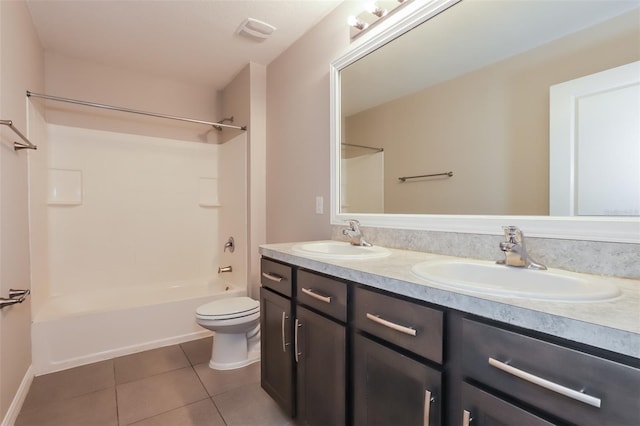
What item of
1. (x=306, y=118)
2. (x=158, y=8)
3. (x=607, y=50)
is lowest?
(x=607, y=50)

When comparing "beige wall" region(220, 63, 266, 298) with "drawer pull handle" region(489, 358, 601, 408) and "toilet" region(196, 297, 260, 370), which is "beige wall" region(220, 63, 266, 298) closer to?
"toilet" region(196, 297, 260, 370)

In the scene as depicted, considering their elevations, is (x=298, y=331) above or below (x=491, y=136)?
below

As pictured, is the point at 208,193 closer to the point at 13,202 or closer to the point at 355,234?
the point at 13,202

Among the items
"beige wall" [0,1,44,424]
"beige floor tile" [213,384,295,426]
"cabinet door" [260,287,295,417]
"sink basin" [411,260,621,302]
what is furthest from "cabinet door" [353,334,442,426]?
"beige wall" [0,1,44,424]

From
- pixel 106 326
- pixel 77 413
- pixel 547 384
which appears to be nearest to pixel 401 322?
pixel 547 384

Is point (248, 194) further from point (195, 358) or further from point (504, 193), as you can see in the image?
point (504, 193)

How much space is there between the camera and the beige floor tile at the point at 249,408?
1.54m

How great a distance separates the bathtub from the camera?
2.05m

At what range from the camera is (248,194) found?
2.69m

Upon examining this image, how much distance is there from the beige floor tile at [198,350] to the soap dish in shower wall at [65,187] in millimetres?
1555

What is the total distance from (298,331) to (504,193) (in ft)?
3.37

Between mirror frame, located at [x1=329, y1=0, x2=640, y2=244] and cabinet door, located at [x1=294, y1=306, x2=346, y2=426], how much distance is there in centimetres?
65

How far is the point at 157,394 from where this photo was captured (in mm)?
1782

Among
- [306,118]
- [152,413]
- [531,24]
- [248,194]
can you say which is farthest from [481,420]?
[248,194]
